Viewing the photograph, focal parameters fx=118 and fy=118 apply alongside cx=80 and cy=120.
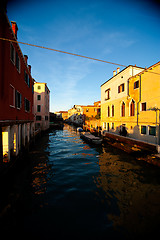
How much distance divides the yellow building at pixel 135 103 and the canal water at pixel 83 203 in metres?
5.96

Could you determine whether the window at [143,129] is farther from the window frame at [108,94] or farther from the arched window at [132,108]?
the window frame at [108,94]

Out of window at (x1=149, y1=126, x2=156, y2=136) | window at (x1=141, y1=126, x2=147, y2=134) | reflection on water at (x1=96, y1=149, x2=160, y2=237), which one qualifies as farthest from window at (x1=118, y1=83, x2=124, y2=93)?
reflection on water at (x1=96, y1=149, x2=160, y2=237)

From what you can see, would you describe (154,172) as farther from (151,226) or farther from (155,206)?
(151,226)

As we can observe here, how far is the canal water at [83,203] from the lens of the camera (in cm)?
433

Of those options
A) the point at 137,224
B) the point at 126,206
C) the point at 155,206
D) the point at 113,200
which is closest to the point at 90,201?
the point at 113,200

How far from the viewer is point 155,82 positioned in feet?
43.3

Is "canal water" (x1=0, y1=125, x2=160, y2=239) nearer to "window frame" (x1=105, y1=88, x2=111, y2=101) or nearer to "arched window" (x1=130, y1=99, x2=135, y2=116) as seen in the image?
"arched window" (x1=130, y1=99, x2=135, y2=116)

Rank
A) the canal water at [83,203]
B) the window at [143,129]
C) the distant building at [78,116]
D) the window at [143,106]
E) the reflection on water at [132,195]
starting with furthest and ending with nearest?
the distant building at [78,116] < the window at [143,106] < the window at [143,129] < the reflection on water at [132,195] < the canal water at [83,203]

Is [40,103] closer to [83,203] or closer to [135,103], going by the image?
[135,103]

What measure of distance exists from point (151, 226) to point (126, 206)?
3.98 ft

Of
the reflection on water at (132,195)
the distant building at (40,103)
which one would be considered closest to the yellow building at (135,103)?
the reflection on water at (132,195)

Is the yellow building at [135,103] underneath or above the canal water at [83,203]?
above

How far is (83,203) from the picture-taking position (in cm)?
579

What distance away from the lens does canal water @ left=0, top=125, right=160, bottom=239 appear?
4.33m
